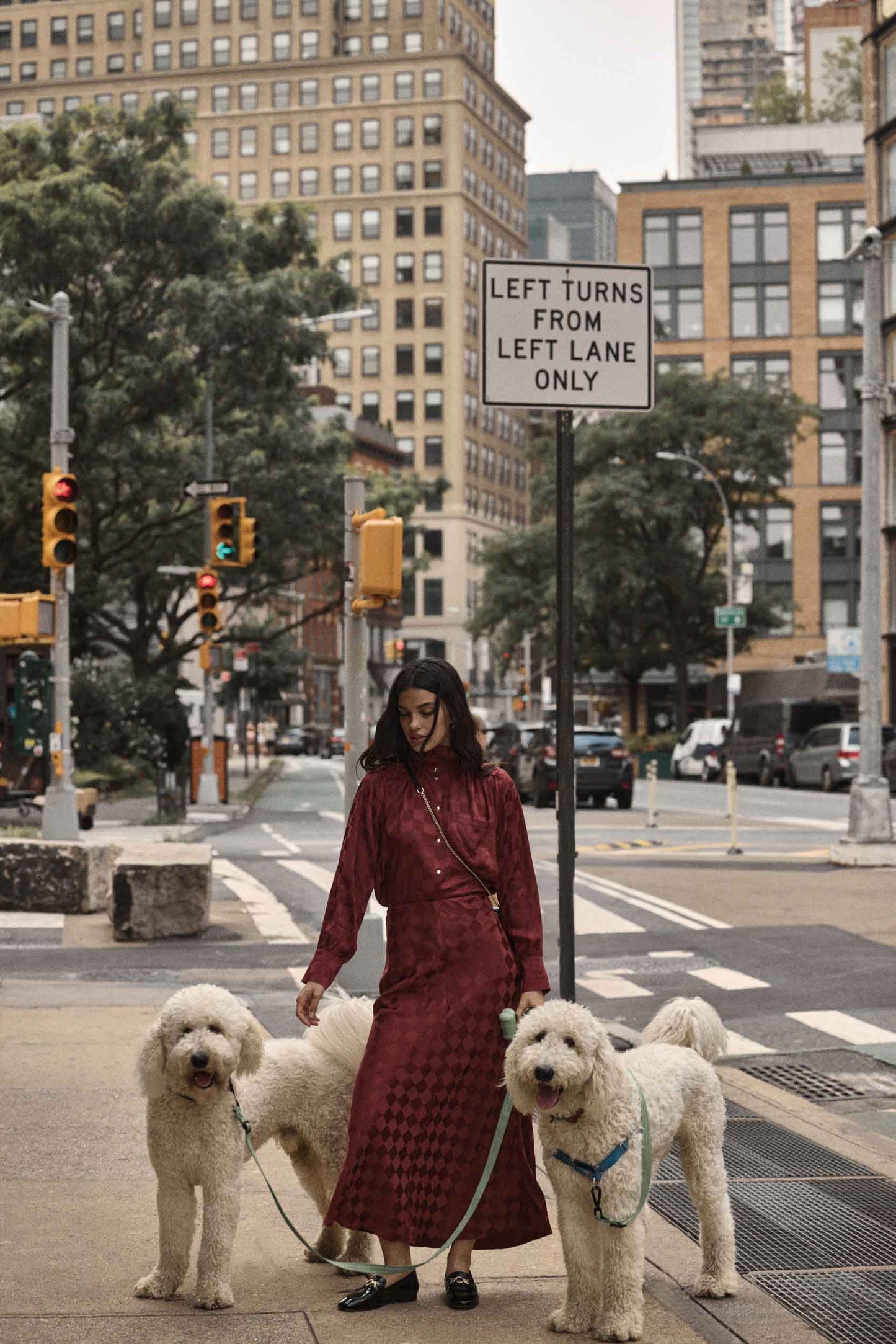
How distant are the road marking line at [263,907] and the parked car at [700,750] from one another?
3641cm

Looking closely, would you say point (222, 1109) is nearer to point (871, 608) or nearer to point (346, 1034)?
point (346, 1034)

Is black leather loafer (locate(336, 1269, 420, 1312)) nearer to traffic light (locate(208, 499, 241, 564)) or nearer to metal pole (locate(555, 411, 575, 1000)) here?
metal pole (locate(555, 411, 575, 1000))

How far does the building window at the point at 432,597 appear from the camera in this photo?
138875 millimetres

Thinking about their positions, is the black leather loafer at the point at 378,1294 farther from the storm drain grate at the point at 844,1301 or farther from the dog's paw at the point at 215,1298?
the storm drain grate at the point at 844,1301

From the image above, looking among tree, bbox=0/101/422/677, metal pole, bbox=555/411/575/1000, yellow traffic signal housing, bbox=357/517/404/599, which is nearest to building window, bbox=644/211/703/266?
tree, bbox=0/101/422/677

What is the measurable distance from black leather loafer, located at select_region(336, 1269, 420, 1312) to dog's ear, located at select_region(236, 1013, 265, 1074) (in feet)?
2.22

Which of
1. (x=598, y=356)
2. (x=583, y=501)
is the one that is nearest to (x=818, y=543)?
(x=583, y=501)

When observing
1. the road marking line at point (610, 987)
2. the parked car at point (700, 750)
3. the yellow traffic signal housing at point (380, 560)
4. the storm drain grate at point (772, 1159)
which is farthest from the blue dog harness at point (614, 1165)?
the parked car at point (700, 750)

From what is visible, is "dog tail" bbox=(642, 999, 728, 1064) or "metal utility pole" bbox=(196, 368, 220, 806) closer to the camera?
"dog tail" bbox=(642, 999, 728, 1064)

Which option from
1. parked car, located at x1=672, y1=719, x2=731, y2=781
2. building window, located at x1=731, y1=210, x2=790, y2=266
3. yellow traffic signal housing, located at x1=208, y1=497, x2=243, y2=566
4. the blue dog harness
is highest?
building window, located at x1=731, y1=210, x2=790, y2=266

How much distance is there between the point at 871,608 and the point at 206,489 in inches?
470

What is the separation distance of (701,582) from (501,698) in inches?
2825

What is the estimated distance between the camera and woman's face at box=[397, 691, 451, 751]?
18.2 ft

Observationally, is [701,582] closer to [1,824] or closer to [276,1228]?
[1,824]
